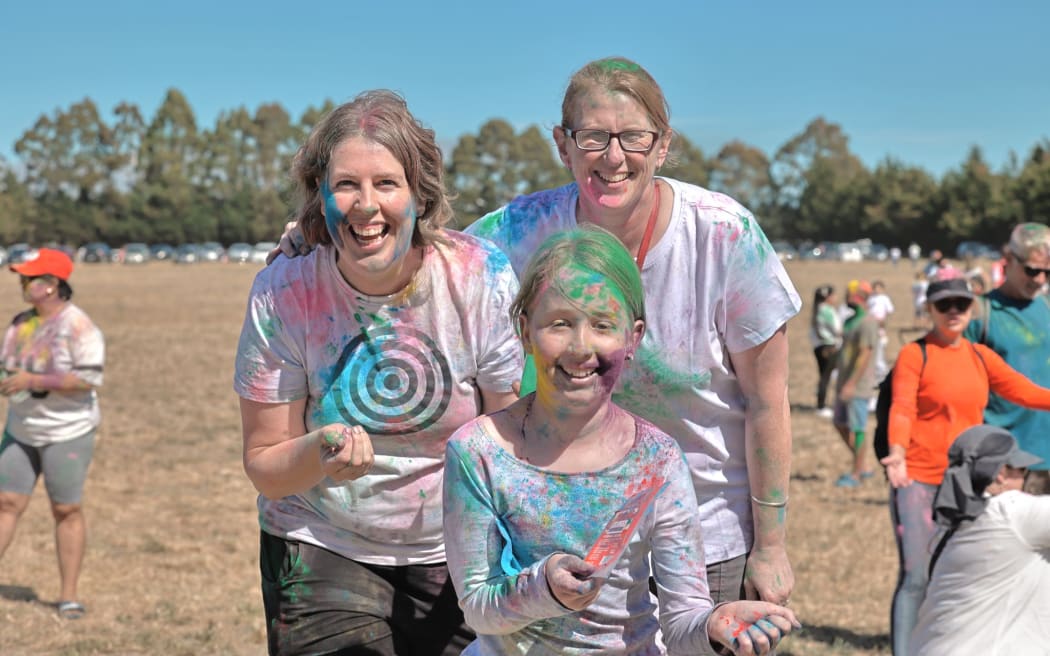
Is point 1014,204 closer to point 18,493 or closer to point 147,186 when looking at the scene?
point 147,186

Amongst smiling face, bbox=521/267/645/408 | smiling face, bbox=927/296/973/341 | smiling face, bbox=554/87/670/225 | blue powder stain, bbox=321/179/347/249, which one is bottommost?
smiling face, bbox=927/296/973/341

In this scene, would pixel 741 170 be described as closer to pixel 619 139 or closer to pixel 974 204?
pixel 974 204

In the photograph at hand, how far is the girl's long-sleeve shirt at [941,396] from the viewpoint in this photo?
17.5 ft

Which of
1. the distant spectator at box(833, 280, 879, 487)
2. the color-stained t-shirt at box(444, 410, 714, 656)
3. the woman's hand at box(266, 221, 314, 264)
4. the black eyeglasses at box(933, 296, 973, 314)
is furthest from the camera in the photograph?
the distant spectator at box(833, 280, 879, 487)

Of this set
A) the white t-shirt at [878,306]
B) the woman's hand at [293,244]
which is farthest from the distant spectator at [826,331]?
the woman's hand at [293,244]

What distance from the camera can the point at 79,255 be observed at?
7406 cm

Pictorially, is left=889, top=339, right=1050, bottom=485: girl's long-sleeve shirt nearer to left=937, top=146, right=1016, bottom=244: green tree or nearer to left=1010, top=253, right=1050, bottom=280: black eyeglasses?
left=1010, top=253, right=1050, bottom=280: black eyeglasses

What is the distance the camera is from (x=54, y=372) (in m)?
6.47

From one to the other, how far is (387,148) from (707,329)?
885 mm

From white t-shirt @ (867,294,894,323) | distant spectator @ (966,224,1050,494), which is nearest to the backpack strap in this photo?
distant spectator @ (966,224,1050,494)

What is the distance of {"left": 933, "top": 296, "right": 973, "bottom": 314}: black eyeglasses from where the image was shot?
211 inches

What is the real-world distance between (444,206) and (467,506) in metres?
0.87

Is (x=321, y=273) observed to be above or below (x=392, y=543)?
above

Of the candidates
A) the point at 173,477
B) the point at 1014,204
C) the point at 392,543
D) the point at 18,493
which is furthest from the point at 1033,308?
the point at 1014,204
